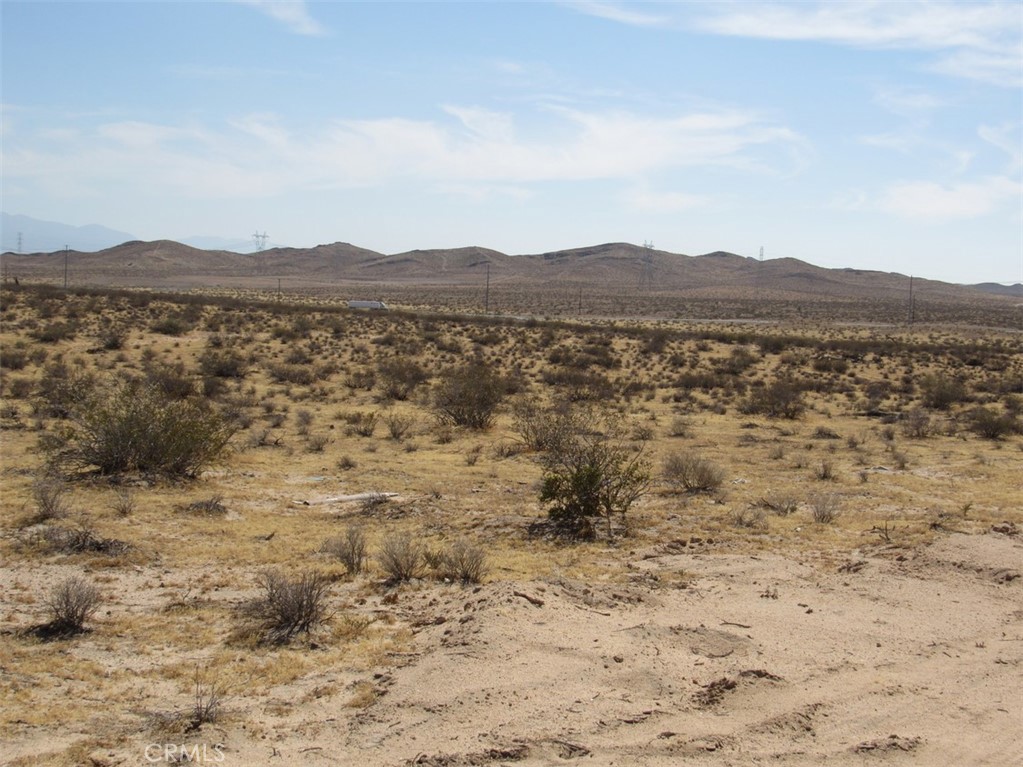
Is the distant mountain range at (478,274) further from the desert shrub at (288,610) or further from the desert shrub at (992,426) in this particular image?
the desert shrub at (288,610)

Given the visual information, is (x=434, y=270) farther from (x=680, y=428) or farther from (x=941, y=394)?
(x=680, y=428)

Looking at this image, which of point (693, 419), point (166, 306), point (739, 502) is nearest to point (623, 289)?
point (166, 306)

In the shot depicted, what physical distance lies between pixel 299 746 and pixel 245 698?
913mm

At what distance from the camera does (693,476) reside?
14641 millimetres

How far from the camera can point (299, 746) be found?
5883mm

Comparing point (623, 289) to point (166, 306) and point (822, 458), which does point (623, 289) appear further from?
point (822, 458)

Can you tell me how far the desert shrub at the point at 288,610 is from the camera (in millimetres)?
7914

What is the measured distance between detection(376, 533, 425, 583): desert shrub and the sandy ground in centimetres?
37

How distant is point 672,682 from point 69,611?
5281 mm

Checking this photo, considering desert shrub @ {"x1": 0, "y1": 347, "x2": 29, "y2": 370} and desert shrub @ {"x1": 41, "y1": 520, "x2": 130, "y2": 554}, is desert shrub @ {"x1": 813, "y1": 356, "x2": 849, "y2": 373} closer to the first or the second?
desert shrub @ {"x1": 0, "y1": 347, "x2": 29, "y2": 370}

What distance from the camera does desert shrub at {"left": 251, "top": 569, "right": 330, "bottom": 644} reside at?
791 centimetres

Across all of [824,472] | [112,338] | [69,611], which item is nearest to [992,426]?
[824,472]

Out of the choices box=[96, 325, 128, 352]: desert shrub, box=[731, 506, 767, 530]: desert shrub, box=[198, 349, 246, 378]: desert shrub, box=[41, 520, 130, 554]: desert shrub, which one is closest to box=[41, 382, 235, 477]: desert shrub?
box=[41, 520, 130, 554]: desert shrub

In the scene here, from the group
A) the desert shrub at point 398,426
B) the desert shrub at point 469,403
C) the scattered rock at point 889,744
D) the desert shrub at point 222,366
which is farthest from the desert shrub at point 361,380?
the scattered rock at point 889,744
